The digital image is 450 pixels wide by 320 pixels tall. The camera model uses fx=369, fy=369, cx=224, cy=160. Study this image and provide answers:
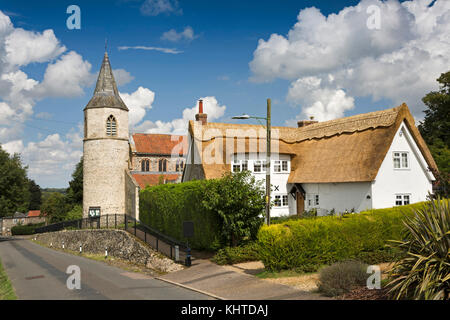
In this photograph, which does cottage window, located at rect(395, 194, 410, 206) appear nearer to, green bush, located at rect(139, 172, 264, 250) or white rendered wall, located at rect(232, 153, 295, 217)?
white rendered wall, located at rect(232, 153, 295, 217)

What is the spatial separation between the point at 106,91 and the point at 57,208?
2789 cm

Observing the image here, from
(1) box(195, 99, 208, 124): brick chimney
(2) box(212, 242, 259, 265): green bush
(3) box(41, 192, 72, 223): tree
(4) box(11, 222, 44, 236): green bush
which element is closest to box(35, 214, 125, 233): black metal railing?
(1) box(195, 99, 208, 124): brick chimney

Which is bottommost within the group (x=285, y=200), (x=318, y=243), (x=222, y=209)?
(x=318, y=243)

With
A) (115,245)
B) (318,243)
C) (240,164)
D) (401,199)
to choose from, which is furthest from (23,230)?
(318,243)

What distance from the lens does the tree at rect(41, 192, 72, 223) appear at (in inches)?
2346

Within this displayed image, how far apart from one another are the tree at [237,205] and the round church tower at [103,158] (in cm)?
2548

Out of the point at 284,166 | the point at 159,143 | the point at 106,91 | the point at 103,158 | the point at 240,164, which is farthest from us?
the point at 159,143

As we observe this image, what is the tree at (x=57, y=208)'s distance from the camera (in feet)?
196

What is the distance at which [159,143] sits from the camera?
56156 millimetres

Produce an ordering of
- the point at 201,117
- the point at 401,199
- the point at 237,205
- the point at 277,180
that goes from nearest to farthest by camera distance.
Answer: the point at 237,205 → the point at 401,199 → the point at 277,180 → the point at 201,117

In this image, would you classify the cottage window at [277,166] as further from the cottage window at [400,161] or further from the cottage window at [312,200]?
the cottage window at [400,161]

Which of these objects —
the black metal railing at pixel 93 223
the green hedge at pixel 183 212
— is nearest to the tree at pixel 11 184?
the black metal railing at pixel 93 223

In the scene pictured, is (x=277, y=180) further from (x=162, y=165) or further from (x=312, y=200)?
(x=162, y=165)

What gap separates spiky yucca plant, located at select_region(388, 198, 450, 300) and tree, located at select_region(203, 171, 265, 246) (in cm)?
877
